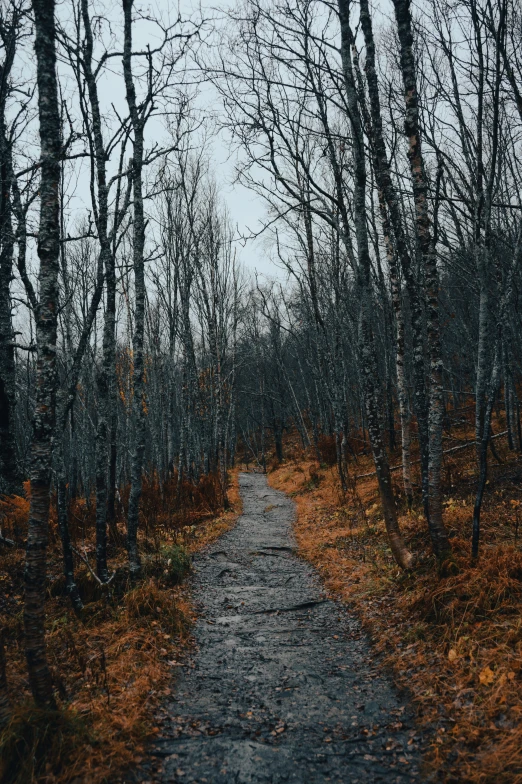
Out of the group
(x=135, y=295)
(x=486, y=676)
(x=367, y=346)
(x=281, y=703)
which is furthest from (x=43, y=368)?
(x=367, y=346)

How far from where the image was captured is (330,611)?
537 centimetres

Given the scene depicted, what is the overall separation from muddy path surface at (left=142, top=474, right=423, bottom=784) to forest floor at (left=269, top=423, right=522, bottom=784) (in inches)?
9.1

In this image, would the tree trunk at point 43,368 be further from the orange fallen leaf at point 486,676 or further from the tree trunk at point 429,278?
the tree trunk at point 429,278

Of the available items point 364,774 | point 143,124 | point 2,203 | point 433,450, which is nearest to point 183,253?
point 143,124

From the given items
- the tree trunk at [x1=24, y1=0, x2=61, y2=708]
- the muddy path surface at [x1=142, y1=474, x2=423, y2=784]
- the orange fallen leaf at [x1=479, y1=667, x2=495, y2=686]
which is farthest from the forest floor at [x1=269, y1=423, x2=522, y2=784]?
the tree trunk at [x1=24, y1=0, x2=61, y2=708]

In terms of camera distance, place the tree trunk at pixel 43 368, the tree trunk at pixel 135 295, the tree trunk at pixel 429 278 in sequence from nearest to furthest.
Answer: the tree trunk at pixel 43 368, the tree trunk at pixel 429 278, the tree trunk at pixel 135 295

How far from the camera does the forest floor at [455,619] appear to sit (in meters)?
2.81

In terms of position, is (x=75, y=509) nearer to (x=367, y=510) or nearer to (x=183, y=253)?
(x=367, y=510)

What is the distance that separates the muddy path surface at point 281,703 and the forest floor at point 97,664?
231 mm

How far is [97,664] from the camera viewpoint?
Result: 3947 millimetres

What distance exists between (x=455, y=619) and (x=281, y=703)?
173 centimetres

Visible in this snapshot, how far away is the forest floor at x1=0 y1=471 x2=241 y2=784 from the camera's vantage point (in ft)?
8.98

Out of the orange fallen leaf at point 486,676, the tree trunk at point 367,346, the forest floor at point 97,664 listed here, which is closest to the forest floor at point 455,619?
the orange fallen leaf at point 486,676

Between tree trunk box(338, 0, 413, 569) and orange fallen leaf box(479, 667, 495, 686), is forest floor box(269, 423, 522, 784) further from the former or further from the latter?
tree trunk box(338, 0, 413, 569)
